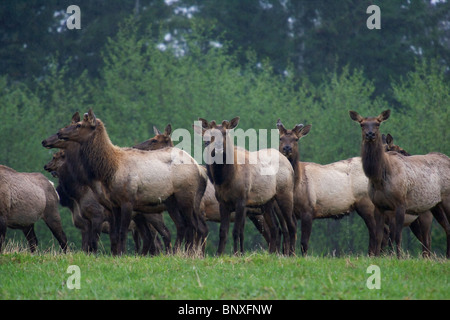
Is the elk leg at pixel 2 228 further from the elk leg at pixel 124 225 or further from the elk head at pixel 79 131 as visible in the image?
the elk leg at pixel 124 225

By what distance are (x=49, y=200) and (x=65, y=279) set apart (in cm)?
758

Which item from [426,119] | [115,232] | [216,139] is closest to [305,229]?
[216,139]

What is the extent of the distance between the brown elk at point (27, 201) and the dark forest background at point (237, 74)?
41.5 ft

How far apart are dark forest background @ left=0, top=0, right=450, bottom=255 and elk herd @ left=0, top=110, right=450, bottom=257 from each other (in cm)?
1312

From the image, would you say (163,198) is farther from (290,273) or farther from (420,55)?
(420,55)

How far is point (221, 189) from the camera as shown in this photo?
41.9ft

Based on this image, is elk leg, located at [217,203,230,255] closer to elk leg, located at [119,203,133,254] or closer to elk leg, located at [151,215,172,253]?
elk leg, located at [119,203,133,254]

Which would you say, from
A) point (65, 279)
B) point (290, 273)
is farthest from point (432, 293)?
point (65, 279)

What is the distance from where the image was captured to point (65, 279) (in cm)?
888

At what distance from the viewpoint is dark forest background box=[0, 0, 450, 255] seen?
3077cm

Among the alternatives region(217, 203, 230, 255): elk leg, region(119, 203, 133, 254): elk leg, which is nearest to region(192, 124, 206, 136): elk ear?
region(217, 203, 230, 255): elk leg

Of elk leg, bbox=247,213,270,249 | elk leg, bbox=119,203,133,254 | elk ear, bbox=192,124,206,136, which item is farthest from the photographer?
elk leg, bbox=247,213,270,249

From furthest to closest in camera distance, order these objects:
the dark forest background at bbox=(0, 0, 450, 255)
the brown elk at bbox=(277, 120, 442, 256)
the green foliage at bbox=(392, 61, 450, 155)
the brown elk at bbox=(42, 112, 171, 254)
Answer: the dark forest background at bbox=(0, 0, 450, 255) → the green foliage at bbox=(392, 61, 450, 155) → the brown elk at bbox=(277, 120, 442, 256) → the brown elk at bbox=(42, 112, 171, 254)
